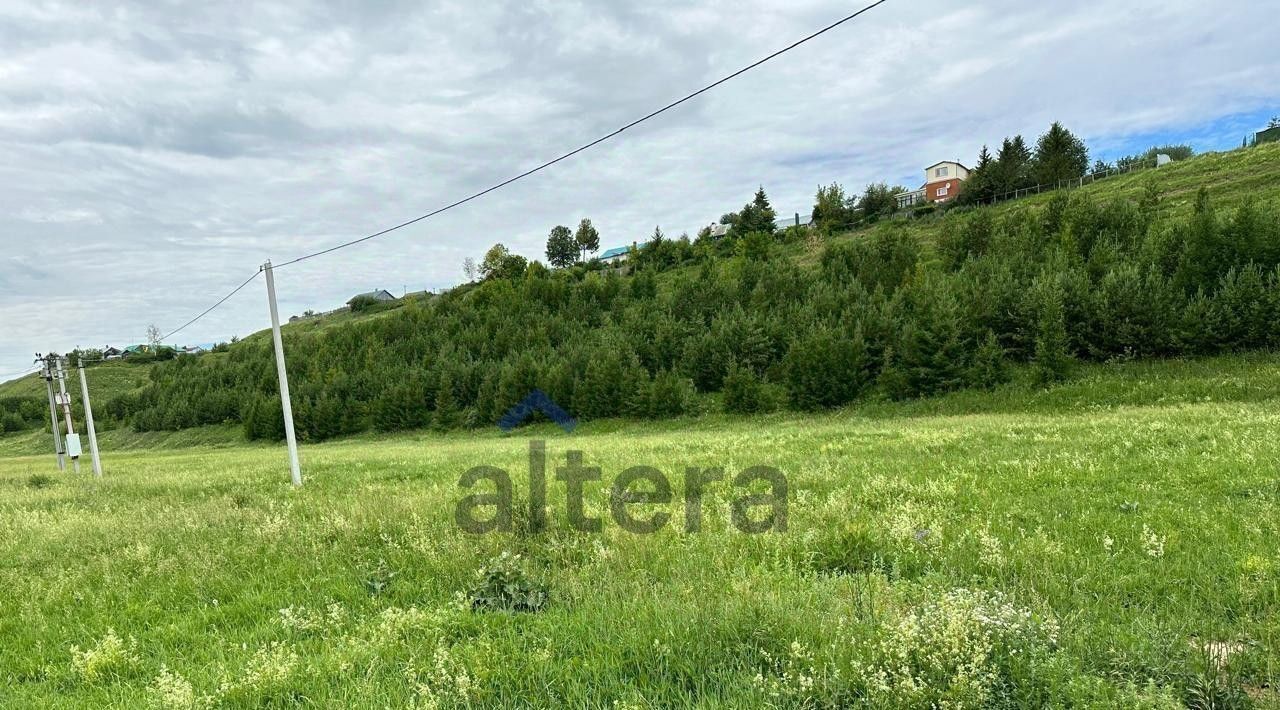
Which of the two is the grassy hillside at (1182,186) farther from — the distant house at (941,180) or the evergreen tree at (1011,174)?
the distant house at (941,180)

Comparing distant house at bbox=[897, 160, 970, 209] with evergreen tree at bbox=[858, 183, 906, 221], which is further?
distant house at bbox=[897, 160, 970, 209]

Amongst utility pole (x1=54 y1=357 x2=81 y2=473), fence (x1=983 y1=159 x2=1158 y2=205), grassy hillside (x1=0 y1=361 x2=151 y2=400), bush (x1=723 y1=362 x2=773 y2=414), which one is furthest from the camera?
grassy hillside (x1=0 y1=361 x2=151 y2=400)

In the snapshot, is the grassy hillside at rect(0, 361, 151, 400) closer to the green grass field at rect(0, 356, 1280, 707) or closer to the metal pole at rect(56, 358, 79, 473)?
the metal pole at rect(56, 358, 79, 473)

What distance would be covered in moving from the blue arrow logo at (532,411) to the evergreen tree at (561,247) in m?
93.4

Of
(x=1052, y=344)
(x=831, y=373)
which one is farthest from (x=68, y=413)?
(x=1052, y=344)

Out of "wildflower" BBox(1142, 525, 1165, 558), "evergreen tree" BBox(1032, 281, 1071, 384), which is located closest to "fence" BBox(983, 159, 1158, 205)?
"evergreen tree" BBox(1032, 281, 1071, 384)

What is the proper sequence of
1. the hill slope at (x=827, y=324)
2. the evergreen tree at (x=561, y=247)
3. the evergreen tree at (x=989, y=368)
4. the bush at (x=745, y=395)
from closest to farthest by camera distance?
the hill slope at (x=827, y=324) < the evergreen tree at (x=989, y=368) < the bush at (x=745, y=395) < the evergreen tree at (x=561, y=247)

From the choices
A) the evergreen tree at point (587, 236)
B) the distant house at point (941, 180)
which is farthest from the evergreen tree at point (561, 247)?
the distant house at point (941, 180)

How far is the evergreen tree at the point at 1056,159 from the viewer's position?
9269 centimetres

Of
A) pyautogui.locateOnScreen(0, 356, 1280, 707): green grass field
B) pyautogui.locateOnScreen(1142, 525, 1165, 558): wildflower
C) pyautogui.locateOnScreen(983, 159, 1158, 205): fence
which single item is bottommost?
pyautogui.locateOnScreen(1142, 525, 1165, 558): wildflower

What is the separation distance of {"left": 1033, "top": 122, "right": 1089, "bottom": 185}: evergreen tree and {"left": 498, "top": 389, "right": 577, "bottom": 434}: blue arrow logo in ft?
278

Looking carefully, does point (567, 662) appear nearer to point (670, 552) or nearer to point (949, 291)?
point (670, 552)

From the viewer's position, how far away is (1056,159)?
305 feet

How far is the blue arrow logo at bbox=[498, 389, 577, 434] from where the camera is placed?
56.1m
